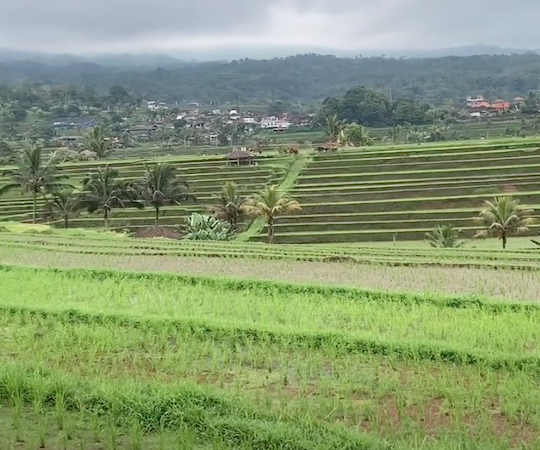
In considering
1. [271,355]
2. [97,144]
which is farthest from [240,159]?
[271,355]

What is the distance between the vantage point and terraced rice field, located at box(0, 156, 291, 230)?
28.7 meters

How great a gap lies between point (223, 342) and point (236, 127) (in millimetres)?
70986

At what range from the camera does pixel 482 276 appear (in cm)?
1045

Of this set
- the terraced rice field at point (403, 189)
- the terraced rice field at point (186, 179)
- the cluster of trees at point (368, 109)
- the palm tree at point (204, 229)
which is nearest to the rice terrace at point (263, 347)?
the palm tree at point (204, 229)

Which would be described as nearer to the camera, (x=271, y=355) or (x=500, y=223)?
(x=271, y=355)

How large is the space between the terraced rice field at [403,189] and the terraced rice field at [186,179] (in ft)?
7.69

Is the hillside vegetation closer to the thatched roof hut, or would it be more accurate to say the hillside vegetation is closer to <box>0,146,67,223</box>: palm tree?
the thatched roof hut

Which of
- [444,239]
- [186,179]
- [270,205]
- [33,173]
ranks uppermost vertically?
[33,173]

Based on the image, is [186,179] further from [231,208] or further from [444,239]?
[444,239]

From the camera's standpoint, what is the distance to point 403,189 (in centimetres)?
2755

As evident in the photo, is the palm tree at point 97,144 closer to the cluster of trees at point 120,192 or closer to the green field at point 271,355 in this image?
the cluster of trees at point 120,192

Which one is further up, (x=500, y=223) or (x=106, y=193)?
(x=106, y=193)

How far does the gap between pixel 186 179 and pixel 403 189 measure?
36.3ft

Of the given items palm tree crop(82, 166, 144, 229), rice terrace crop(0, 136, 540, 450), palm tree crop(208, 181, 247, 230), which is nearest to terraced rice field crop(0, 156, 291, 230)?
palm tree crop(82, 166, 144, 229)
